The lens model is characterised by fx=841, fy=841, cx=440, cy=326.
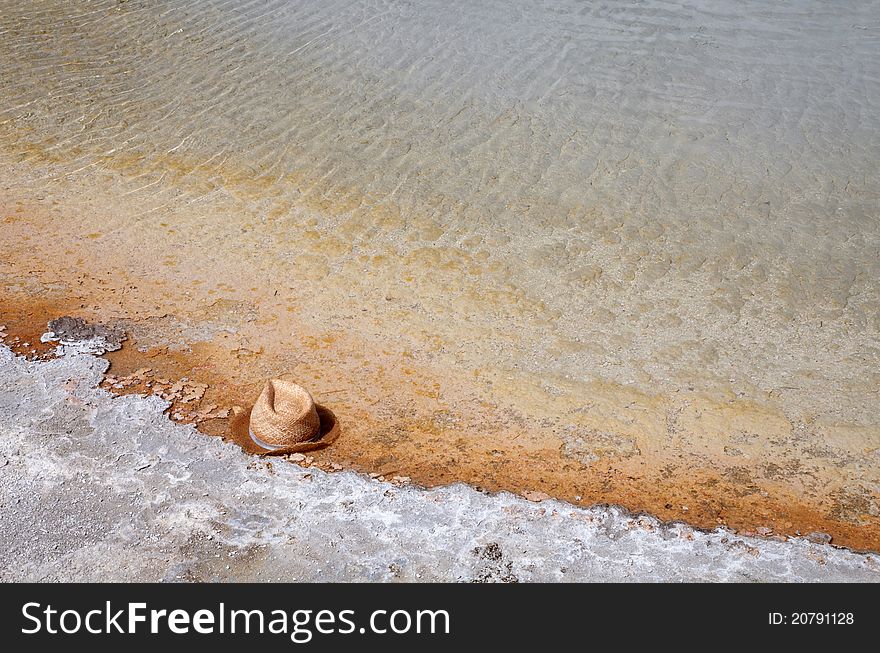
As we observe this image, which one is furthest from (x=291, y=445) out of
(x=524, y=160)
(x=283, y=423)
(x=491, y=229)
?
(x=524, y=160)

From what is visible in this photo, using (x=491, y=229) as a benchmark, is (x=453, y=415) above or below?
below

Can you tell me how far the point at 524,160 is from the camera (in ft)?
32.9

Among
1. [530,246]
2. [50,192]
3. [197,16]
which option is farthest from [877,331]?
[197,16]

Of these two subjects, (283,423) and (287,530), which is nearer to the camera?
(287,530)

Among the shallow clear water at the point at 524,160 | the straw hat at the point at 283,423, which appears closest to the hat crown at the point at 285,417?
the straw hat at the point at 283,423

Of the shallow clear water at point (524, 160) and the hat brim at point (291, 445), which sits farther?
the shallow clear water at point (524, 160)

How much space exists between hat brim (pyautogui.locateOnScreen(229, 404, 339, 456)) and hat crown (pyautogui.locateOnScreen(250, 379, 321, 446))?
45 mm

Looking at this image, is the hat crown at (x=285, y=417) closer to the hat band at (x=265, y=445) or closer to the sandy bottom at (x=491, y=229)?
the hat band at (x=265, y=445)

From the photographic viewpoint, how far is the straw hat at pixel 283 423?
5.80 metres

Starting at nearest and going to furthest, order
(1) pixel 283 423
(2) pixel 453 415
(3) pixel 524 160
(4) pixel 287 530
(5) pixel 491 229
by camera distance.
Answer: (4) pixel 287 530, (1) pixel 283 423, (2) pixel 453 415, (5) pixel 491 229, (3) pixel 524 160

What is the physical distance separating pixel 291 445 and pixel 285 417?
8.2 inches

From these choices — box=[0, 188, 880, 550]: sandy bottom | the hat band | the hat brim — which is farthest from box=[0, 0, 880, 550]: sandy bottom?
the hat band

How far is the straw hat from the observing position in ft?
19.0

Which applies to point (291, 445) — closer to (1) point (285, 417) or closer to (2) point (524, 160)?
(1) point (285, 417)
